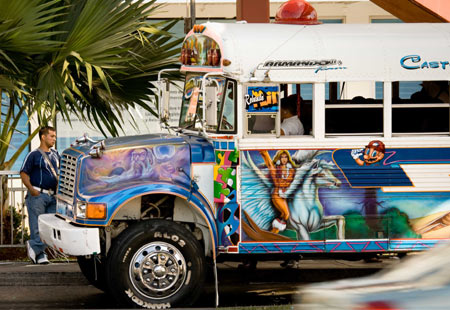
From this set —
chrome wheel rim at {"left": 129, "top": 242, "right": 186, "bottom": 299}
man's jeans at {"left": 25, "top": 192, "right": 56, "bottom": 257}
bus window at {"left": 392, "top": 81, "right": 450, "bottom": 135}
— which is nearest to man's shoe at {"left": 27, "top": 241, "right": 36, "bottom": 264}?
man's jeans at {"left": 25, "top": 192, "right": 56, "bottom": 257}

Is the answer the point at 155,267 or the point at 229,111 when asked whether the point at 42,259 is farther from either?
the point at 229,111

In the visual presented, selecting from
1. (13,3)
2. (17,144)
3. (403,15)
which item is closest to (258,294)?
(13,3)

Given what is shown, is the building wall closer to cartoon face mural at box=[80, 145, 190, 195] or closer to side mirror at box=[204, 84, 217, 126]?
side mirror at box=[204, 84, 217, 126]

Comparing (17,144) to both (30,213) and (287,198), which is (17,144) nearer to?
(30,213)

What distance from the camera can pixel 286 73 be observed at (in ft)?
31.1

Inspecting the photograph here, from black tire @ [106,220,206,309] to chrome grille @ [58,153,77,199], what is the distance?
2.55 feet

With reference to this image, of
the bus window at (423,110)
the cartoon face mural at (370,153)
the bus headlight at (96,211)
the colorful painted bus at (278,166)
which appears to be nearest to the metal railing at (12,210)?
the colorful painted bus at (278,166)

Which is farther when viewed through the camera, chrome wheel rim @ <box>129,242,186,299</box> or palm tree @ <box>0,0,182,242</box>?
palm tree @ <box>0,0,182,242</box>

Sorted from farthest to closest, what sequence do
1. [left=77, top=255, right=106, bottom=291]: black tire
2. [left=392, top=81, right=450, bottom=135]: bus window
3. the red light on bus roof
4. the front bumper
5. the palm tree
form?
the palm tree, [left=77, top=255, right=106, bottom=291]: black tire, the red light on bus roof, [left=392, top=81, right=450, bottom=135]: bus window, the front bumper

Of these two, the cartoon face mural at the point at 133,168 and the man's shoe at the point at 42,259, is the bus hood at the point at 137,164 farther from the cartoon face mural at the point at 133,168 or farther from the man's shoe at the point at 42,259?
the man's shoe at the point at 42,259

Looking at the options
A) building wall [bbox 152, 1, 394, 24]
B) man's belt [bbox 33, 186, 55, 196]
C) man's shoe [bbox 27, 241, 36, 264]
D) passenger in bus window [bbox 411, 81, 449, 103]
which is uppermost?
building wall [bbox 152, 1, 394, 24]

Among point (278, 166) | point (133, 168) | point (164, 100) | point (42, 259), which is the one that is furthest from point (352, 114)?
point (42, 259)

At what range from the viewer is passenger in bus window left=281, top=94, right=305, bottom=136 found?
31.7 feet

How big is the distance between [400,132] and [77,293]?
4075 mm
